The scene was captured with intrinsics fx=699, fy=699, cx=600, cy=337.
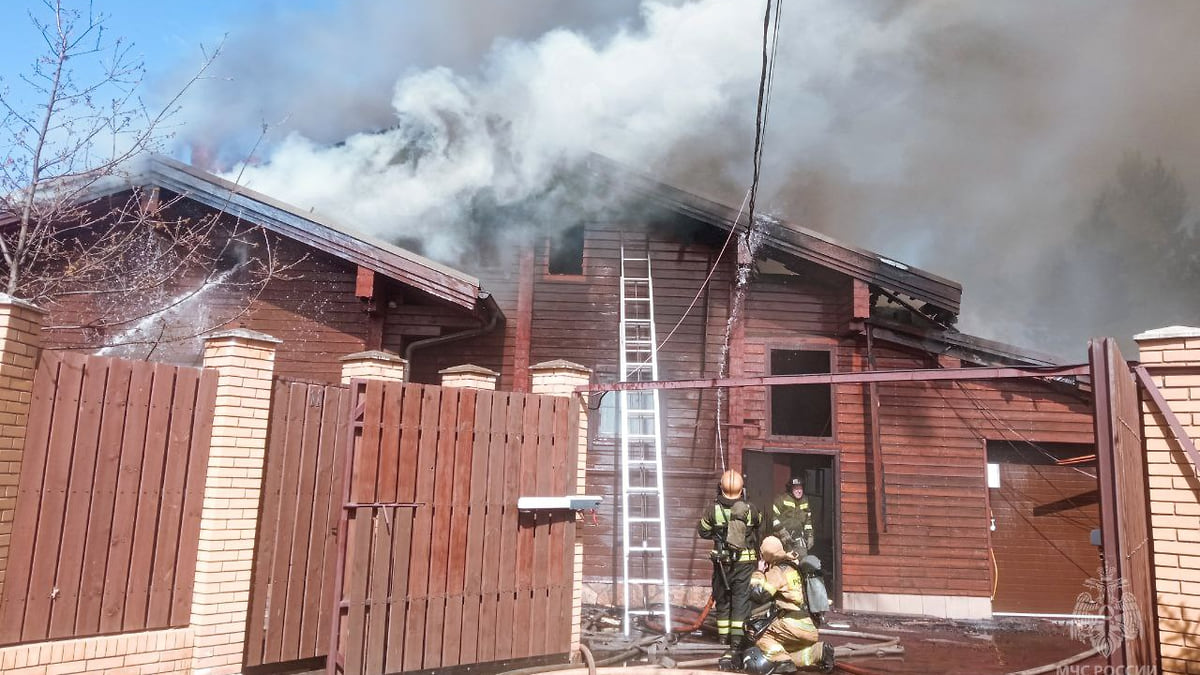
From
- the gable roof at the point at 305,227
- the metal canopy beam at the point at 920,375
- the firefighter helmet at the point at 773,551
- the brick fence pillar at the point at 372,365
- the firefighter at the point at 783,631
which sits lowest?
the firefighter at the point at 783,631

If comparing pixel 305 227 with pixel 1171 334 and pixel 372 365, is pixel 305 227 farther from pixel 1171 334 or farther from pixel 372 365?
pixel 1171 334

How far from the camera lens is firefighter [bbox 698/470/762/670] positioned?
20.4 ft

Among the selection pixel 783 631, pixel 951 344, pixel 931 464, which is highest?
pixel 951 344

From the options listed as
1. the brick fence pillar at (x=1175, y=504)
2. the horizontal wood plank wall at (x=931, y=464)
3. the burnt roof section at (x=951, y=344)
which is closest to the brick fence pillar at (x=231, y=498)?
the brick fence pillar at (x=1175, y=504)

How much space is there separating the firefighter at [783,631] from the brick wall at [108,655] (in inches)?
164

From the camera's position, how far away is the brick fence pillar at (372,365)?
586 cm

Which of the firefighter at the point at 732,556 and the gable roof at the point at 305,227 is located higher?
the gable roof at the point at 305,227

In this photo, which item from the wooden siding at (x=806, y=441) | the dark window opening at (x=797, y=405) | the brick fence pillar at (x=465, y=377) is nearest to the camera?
the brick fence pillar at (x=465, y=377)

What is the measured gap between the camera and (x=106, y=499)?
14.0 feet

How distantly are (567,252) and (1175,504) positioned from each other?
8022mm

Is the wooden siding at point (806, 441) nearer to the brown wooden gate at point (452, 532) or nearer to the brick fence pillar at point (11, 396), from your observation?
the brown wooden gate at point (452, 532)

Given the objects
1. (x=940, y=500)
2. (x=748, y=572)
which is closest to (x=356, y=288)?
(x=748, y=572)

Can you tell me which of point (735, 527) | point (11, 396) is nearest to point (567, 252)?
point (735, 527)

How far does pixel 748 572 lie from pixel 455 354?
16.5 feet
